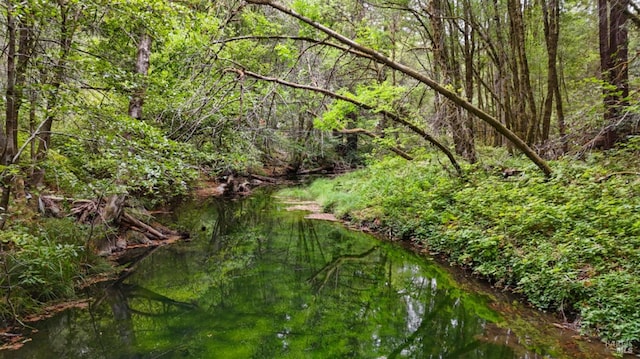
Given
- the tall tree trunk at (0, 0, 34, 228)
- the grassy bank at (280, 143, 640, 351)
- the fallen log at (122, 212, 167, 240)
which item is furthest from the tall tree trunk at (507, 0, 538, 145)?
the fallen log at (122, 212, 167, 240)

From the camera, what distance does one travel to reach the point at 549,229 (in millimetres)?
6336

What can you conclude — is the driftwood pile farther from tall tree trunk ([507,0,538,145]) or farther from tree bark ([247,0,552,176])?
tall tree trunk ([507,0,538,145])

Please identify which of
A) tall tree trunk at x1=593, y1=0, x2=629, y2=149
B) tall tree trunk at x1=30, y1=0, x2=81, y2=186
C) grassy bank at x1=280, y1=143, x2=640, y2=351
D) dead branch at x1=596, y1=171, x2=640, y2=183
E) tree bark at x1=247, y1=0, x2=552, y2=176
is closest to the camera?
grassy bank at x1=280, y1=143, x2=640, y2=351

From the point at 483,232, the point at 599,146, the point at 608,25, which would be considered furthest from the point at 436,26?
the point at 483,232

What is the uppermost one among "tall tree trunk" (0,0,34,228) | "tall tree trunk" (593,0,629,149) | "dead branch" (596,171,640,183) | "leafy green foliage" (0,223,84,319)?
"tall tree trunk" (593,0,629,149)

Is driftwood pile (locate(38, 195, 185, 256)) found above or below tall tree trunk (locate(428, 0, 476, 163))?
below

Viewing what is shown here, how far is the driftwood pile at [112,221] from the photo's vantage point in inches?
327

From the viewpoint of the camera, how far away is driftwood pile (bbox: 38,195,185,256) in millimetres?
8297

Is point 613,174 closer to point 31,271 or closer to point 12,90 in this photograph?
point 12,90

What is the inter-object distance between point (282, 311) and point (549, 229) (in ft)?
15.0

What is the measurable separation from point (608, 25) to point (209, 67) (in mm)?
9165

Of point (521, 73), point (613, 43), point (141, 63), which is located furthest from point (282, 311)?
point (613, 43)

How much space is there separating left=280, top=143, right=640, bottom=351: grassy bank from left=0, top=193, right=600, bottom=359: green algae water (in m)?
0.75

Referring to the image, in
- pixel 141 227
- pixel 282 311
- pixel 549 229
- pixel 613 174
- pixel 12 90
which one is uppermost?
pixel 12 90
